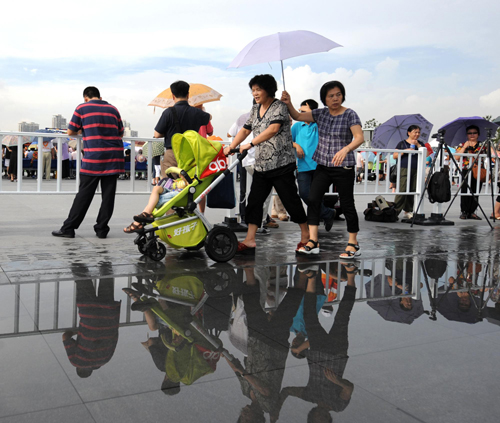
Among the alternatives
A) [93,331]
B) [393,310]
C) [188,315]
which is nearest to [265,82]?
[393,310]

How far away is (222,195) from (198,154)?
77 centimetres

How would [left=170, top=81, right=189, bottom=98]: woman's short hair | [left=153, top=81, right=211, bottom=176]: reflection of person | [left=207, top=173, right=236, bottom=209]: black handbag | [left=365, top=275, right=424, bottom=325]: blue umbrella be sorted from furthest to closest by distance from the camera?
[left=170, top=81, right=189, bottom=98]: woman's short hair < [left=153, top=81, right=211, bottom=176]: reflection of person < [left=207, top=173, right=236, bottom=209]: black handbag < [left=365, top=275, right=424, bottom=325]: blue umbrella

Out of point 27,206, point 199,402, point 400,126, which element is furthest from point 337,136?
point 27,206

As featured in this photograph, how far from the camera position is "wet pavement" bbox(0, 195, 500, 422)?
98.4 inches

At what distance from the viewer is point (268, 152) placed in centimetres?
622

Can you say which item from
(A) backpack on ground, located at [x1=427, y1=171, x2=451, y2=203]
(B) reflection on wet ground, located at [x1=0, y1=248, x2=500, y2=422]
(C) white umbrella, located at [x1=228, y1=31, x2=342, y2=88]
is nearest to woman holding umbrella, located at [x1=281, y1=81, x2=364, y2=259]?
(C) white umbrella, located at [x1=228, y1=31, x2=342, y2=88]

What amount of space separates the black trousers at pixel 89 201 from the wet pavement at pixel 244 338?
103 cm

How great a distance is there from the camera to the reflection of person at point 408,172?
411 inches

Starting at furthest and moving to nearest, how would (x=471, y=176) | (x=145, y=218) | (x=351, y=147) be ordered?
1. (x=471, y=176)
2. (x=351, y=147)
3. (x=145, y=218)

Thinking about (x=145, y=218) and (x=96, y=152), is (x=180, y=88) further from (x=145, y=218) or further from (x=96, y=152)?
(x=145, y=218)

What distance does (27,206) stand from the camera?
11.5 meters

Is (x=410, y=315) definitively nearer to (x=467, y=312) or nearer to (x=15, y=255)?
(x=467, y=312)

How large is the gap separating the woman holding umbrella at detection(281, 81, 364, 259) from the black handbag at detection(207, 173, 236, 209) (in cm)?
87

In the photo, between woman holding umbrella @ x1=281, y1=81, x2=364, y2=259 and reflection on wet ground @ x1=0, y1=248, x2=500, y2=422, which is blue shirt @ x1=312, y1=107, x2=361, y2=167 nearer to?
woman holding umbrella @ x1=281, y1=81, x2=364, y2=259
